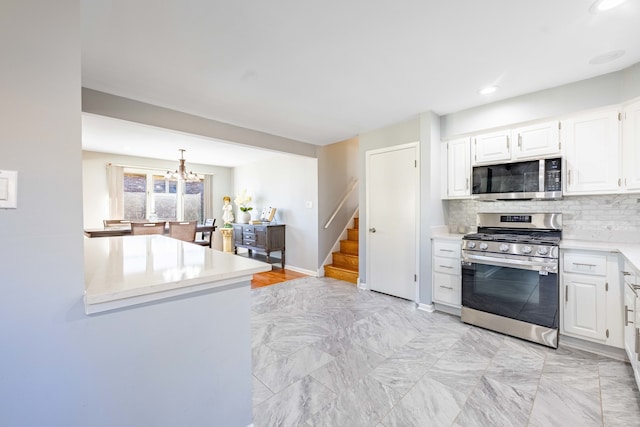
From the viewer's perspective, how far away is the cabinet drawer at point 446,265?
2.91 meters

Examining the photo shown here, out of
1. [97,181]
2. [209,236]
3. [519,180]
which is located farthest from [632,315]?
[97,181]

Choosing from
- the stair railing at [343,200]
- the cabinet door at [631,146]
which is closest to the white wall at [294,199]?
the stair railing at [343,200]

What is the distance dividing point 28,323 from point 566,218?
3739 mm

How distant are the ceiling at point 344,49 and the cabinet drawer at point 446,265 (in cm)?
166

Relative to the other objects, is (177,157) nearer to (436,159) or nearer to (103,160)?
(103,160)

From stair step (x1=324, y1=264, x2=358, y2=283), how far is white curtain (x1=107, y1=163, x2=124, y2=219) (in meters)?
4.37

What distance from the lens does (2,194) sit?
83cm

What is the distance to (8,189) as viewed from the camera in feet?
2.74

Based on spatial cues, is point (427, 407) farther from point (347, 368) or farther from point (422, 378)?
point (347, 368)

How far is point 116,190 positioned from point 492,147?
647 cm

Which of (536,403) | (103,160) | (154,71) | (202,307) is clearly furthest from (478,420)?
(103,160)

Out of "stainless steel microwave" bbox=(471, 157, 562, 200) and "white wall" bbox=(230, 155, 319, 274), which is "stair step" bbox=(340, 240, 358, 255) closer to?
"white wall" bbox=(230, 155, 319, 274)

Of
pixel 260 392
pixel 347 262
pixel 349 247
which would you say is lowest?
pixel 260 392

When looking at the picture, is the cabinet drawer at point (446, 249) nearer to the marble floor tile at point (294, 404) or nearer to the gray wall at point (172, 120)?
the marble floor tile at point (294, 404)
